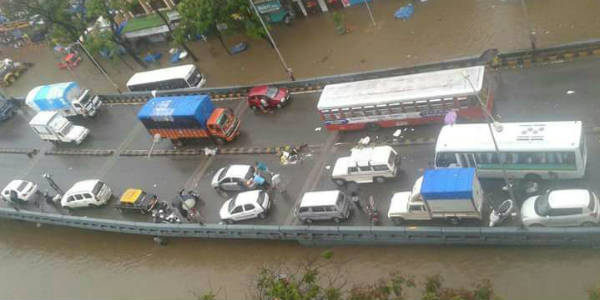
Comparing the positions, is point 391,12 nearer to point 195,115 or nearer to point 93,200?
point 195,115

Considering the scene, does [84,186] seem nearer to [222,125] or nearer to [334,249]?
[222,125]

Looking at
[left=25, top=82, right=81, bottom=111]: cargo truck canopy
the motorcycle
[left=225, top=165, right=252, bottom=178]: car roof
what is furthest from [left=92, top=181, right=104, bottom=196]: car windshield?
the motorcycle

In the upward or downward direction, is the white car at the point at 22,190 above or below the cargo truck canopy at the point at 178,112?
below

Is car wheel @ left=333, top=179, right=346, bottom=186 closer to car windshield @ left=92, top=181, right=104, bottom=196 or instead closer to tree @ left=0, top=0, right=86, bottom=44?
car windshield @ left=92, top=181, right=104, bottom=196

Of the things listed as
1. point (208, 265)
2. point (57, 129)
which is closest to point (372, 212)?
point (208, 265)

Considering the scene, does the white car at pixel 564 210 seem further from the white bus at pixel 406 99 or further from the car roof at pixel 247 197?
the car roof at pixel 247 197

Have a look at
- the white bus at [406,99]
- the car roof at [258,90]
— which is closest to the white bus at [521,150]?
the white bus at [406,99]
